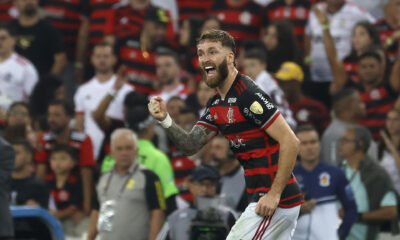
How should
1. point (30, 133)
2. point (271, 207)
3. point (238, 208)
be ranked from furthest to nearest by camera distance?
point (30, 133)
point (238, 208)
point (271, 207)

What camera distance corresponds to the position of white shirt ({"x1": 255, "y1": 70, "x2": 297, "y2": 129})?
9.60m

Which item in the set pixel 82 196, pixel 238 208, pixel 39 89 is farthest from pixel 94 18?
pixel 238 208

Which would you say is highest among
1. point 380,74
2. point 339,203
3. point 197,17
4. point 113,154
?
point 197,17

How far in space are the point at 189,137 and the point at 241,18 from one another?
597 cm

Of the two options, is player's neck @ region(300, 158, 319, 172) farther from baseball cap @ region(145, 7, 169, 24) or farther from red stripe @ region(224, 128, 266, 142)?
baseball cap @ region(145, 7, 169, 24)

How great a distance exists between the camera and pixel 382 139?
9922mm

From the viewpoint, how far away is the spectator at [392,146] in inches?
375

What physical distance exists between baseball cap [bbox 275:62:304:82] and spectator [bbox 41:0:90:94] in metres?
3.57

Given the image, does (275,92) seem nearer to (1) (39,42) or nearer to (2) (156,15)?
(2) (156,15)

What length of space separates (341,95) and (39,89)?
4391mm

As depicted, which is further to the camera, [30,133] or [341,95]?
[30,133]

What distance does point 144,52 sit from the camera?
12.0m

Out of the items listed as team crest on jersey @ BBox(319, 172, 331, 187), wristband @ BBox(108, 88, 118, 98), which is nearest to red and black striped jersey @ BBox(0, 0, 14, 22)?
wristband @ BBox(108, 88, 118, 98)

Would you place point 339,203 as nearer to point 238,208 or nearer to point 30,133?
point 238,208
